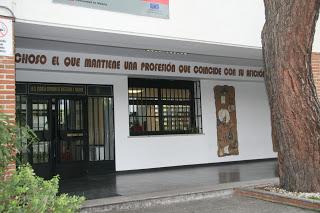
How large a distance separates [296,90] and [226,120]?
A: 22.3ft

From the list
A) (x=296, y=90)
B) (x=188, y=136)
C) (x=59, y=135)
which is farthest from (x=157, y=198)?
(x=188, y=136)

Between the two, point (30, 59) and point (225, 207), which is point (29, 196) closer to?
point (225, 207)

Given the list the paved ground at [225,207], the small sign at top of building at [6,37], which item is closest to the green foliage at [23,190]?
the small sign at top of building at [6,37]

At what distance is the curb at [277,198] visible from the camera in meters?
6.82

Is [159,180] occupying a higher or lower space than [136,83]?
lower

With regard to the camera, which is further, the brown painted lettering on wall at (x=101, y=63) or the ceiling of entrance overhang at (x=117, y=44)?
the brown painted lettering on wall at (x=101, y=63)

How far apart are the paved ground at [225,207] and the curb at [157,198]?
15 cm

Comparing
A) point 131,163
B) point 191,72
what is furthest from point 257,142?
point 131,163

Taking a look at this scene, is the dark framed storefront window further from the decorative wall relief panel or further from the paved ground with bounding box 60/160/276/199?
the paved ground with bounding box 60/160/276/199

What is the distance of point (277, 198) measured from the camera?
7.41m

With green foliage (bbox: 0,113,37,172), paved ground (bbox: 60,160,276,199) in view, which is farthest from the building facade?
green foliage (bbox: 0,113,37,172)

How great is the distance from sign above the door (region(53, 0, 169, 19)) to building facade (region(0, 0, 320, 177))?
0.8 inches

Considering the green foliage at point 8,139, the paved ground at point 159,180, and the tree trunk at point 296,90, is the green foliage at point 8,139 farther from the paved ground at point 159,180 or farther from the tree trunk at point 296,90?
the tree trunk at point 296,90

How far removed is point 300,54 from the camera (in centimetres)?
723
